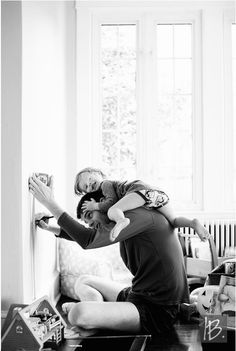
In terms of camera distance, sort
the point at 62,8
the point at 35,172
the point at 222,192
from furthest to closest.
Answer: the point at 222,192 → the point at 62,8 → the point at 35,172

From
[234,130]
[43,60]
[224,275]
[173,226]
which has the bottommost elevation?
[224,275]

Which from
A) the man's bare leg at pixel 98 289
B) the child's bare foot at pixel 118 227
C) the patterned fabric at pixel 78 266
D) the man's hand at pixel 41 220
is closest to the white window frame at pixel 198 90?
the patterned fabric at pixel 78 266

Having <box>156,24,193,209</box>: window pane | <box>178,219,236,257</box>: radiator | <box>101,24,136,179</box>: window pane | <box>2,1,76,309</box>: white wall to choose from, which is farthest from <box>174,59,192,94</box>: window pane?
<box>2,1,76,309</box>: white wall

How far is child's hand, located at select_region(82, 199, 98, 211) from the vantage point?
3.12m

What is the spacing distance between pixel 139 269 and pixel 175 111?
2.52 metres

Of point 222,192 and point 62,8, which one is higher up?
point 62,8

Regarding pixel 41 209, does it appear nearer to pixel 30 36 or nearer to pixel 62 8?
pixel 30 36

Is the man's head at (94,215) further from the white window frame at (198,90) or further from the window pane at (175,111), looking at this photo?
the window pane at (175,111)

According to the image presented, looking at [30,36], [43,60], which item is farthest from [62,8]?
[30,36]

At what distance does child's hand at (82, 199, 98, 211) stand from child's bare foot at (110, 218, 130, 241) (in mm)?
327

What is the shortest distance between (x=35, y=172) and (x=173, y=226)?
0.84 meters

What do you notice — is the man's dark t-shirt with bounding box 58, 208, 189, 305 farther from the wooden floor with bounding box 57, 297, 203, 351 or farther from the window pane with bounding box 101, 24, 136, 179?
the window pane with bounding box 101, 24, 136, 179

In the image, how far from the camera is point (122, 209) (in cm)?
294

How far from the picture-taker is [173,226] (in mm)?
3215
